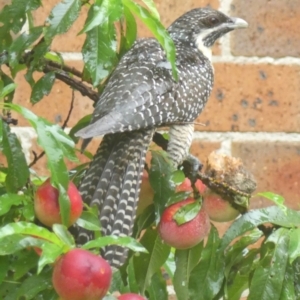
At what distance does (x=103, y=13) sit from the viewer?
54 centimetres

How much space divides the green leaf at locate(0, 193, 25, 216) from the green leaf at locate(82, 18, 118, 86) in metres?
0.11

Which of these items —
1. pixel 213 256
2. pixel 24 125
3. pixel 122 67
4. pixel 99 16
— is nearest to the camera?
pixel 99 16

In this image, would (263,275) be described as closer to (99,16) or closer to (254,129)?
(99,16)

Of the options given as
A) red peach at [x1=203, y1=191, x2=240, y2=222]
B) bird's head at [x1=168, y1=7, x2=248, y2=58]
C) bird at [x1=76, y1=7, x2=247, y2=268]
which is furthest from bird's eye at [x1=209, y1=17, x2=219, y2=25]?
red peach at [x1=203, y1=191, x2=240, y2=222]

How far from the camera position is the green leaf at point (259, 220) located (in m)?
0.61

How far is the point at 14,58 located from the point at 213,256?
24 centimetres

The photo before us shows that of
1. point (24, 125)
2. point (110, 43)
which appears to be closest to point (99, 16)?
point (110, 43)

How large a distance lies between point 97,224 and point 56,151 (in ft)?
0.23

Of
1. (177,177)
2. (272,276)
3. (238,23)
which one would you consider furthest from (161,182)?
(238,23)

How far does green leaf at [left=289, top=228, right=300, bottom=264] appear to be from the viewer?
57 centimetres

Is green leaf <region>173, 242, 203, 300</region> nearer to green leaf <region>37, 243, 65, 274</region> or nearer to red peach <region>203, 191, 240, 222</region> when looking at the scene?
red peach <region>203, 191, 240, 222</region>

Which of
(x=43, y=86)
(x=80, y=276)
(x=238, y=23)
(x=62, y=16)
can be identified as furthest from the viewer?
(x=238, y=23)

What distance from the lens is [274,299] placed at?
596 mm

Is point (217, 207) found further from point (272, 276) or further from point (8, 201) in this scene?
point (8, 201)
